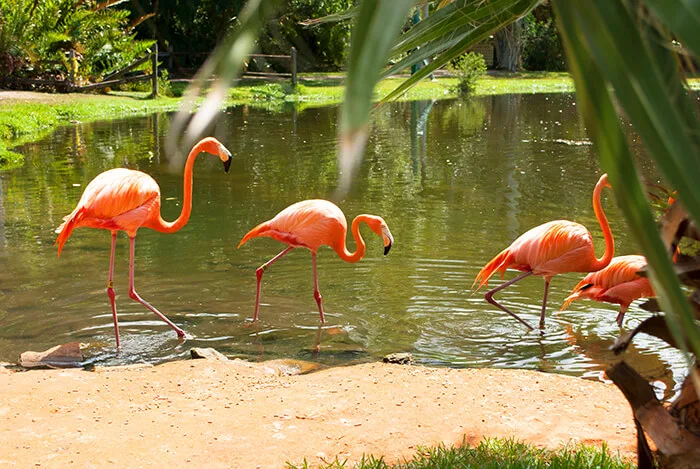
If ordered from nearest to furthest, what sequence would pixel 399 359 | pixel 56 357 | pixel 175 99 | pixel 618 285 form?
pixel 399 359
pixel 56 357
pixel 618 285
pixel 175 99

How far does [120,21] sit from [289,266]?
2062 cm

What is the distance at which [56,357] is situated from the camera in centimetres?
531

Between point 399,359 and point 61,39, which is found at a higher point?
point 61,39

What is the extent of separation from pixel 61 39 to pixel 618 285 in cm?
2077

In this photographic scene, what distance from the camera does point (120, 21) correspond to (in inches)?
1032

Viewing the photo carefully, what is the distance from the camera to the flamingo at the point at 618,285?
596 centimetres

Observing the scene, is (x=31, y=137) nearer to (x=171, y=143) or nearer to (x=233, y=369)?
(x=233, y=369)

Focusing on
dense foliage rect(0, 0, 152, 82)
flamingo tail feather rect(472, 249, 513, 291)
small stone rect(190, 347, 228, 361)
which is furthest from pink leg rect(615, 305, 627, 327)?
dense foliage rect(0, 0, 152, 82)

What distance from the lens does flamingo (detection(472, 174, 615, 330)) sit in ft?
20.2

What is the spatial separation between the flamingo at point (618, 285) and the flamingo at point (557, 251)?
0.24ft

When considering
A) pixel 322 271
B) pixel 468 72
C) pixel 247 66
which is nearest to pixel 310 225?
pixel 322 271

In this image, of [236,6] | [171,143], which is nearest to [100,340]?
[171,143]

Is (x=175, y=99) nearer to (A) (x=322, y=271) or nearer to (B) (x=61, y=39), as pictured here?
(B) (x=61, y=39)

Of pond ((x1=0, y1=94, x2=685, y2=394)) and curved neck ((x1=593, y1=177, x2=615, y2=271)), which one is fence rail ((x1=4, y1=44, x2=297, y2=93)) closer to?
pond ((x1=0, y1=94, x2=685, y2=394))
